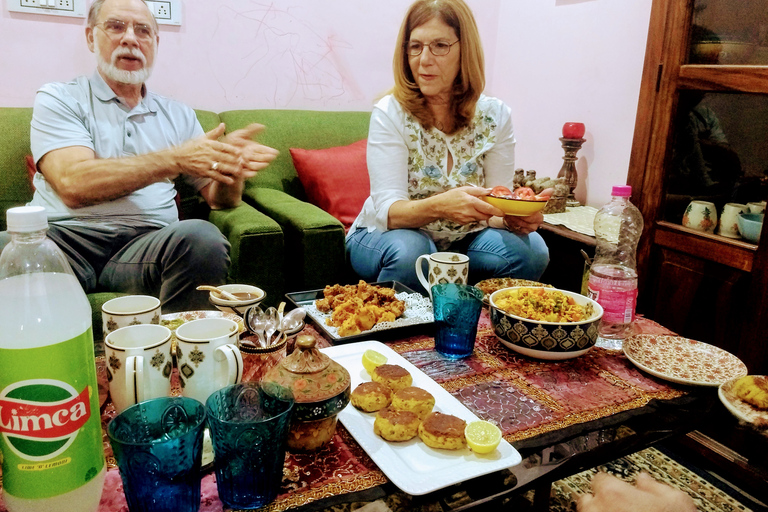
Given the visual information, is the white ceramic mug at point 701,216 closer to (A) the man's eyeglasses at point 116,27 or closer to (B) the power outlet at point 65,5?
(A) the man's eyeglasses at point 116,27

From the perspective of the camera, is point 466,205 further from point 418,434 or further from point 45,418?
point 45,418

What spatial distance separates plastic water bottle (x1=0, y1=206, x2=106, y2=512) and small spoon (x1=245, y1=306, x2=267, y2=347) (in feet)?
0.88

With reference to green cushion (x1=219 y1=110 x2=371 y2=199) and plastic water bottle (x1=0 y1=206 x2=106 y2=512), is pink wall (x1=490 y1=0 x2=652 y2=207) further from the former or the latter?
plastic water bottle (x1=0 y1=206 x2=106 y2=512)

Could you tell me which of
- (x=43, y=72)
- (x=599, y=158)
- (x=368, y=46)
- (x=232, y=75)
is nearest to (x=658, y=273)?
(x=599, y=158)

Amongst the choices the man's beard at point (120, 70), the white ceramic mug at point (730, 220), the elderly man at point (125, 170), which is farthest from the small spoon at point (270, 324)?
the white ceramic mug at point (730, 220)

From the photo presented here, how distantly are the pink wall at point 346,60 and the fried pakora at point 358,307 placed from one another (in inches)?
57.0

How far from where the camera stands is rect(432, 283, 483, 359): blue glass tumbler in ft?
3.51

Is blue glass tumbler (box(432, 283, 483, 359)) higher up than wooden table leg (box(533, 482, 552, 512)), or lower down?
higher up

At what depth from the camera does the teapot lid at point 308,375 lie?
0.75 metres

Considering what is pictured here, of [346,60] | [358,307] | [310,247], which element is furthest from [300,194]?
[358,307]

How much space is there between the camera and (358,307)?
124cm

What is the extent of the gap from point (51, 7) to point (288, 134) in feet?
3.52

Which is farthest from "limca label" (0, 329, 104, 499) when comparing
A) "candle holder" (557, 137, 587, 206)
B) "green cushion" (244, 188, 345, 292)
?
→ "candle holder" (557, 137, 587, 206)

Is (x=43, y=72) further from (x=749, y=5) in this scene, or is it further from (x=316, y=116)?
(x=749, y=5)
